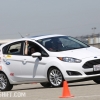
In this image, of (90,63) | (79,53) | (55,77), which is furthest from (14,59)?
(90,63)

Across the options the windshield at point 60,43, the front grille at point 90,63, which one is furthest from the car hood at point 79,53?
the windshield at point 60,43

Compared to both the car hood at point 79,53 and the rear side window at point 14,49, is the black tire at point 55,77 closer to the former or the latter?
the car hood at point 79,53

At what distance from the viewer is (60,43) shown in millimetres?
16359

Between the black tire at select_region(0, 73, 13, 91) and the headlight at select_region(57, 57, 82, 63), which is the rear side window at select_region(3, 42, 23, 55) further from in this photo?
the headlight at select_region(57, 57, 82, 63)

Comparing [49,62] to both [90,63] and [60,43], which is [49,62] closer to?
[60,43]

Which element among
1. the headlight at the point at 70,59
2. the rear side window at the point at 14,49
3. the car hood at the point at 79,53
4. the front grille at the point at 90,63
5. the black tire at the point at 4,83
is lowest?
the black tire at the point at 4,83

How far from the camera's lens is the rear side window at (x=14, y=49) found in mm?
16812

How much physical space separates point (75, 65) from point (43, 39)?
1883 mm

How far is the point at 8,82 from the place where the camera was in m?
17.2

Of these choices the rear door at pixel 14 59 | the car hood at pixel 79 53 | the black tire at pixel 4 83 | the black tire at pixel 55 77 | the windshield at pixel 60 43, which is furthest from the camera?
the black tire at pixel 4 83

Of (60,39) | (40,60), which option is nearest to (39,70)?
(40,60)

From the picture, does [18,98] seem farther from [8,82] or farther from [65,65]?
[8,82]

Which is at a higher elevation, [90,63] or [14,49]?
[14,49]

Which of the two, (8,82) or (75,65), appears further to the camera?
(8,82)
